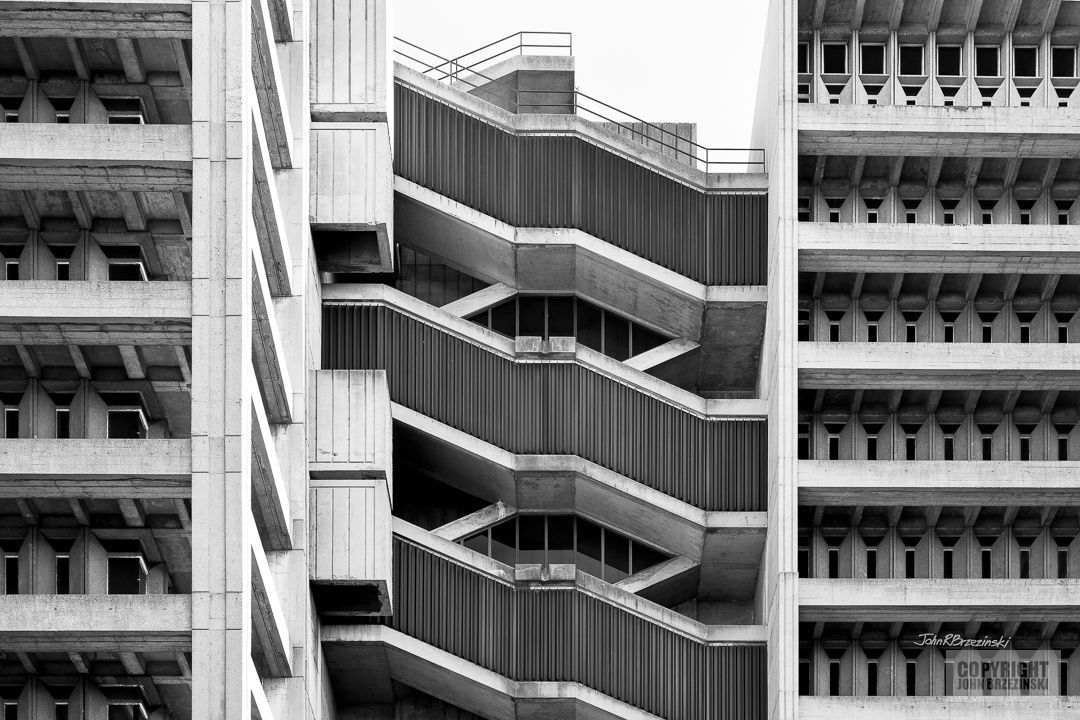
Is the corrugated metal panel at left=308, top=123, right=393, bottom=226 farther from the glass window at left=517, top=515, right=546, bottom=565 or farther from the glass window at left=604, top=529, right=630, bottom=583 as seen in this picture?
the glass window at left=604, top=529, right=630, bottom=583

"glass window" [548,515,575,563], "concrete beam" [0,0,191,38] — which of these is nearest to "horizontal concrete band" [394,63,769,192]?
"glass window" [548,515,575,563]

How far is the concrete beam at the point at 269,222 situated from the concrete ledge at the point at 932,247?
10.6 metres

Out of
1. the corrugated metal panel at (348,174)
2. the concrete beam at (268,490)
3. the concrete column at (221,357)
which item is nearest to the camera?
the concrete column at (221,357)

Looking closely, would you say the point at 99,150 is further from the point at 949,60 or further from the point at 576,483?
the point at 949,60

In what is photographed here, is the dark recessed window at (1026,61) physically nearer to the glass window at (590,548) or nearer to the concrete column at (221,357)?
the glass window at (590,548)

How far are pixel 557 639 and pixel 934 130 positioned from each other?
11859 millimetres

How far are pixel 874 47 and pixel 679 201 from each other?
16.0 feet

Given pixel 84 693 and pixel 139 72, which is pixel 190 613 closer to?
pixel 84 693

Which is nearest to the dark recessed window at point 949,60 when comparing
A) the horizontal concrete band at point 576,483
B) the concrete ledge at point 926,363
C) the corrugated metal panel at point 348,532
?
the concrete ledge at point 926,363

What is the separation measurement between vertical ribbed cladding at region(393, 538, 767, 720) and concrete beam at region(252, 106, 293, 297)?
280 inches

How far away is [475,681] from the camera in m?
46.9

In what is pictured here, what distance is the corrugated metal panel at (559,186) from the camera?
48625 mm

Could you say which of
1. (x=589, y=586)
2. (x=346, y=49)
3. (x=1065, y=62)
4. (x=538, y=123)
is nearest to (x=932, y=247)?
(x=1065, y=62)

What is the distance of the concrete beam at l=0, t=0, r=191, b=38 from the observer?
34.6m
